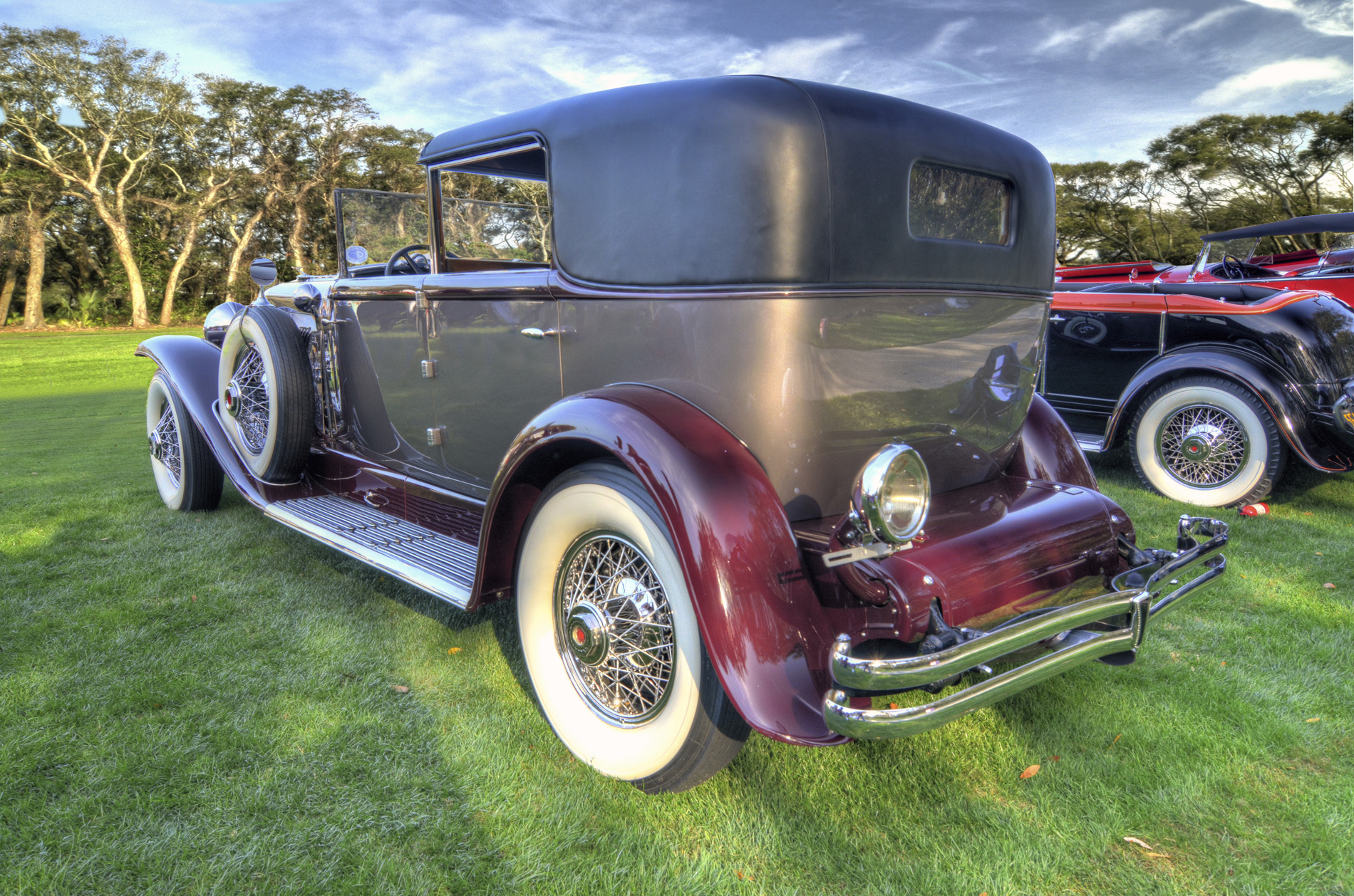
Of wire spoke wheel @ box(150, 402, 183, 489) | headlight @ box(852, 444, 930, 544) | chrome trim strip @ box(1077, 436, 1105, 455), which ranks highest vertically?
headlight @ box(852, 444, 930, 544)

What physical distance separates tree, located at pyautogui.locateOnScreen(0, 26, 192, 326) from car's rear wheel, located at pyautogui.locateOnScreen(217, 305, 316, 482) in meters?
32.3

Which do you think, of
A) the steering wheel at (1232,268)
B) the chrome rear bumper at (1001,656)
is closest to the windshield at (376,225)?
the chrome rear bumper at (1001,656)

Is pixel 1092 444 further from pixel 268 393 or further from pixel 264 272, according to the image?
pixel 264 272

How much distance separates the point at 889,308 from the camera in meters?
2.23

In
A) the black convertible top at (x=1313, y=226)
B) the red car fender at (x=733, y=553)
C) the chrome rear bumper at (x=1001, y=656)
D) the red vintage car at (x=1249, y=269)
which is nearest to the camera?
the chrome rear bumper at (x=1001, y=656)

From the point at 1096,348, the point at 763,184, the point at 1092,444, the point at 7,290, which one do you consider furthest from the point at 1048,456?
the point at 7,290

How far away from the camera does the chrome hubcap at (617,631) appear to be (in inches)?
85.4

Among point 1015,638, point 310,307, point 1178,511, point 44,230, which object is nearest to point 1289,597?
point 1178,511

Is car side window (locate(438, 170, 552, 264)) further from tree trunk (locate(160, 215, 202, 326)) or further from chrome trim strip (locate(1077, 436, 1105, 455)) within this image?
tree trunk (locate(160, 215, 202, 326))

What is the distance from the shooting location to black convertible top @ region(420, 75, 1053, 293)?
2.04m

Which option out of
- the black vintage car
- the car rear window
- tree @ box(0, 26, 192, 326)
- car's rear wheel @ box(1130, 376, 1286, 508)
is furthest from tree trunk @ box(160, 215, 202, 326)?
the car rear window

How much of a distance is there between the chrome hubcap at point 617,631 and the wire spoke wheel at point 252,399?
2.61 metres

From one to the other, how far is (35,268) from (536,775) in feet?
115

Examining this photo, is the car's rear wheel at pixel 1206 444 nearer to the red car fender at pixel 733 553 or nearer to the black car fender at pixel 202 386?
the red car fender at pixel 733 553
